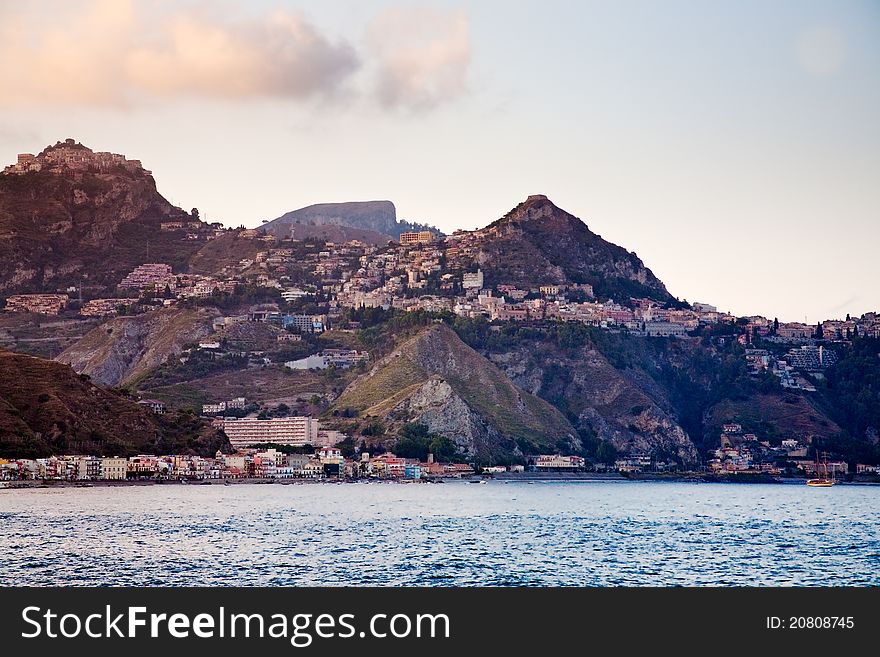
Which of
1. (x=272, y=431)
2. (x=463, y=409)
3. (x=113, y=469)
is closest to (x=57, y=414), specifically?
(x=113, y=469)

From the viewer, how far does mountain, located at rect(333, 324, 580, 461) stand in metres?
182

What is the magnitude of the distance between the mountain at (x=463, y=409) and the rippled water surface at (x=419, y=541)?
6353cm

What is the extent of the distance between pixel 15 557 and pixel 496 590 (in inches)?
1095

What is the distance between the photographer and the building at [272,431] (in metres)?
185

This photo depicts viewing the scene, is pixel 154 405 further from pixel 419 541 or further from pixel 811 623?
pixel 811 623

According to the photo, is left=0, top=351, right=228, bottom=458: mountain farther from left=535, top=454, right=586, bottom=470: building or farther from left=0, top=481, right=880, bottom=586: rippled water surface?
left=535, top=454, right=586, bottom=470: building

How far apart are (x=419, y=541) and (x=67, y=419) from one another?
8618 centimetres

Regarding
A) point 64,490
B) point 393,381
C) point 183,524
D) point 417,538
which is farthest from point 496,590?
point 393,381

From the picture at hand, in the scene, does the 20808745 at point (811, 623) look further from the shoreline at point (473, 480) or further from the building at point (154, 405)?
the building at point (154, 405)

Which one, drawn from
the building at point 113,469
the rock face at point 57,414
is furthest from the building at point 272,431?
the building at point 113,469

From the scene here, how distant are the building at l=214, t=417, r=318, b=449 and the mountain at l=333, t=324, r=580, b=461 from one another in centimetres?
919

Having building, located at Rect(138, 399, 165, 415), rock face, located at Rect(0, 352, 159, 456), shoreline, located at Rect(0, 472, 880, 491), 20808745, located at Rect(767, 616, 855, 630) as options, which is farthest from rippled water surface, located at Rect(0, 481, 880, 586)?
building, located at Rect(138, 399, 165, 415)

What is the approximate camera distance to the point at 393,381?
196000mm

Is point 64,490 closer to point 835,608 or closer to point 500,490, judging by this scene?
point 500,490
